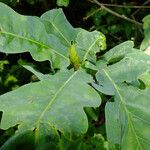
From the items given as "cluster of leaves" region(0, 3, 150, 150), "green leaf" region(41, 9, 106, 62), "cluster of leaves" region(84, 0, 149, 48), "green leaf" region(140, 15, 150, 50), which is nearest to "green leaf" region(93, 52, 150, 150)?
"cluster of leaves" region(0, 3, 150, 150)

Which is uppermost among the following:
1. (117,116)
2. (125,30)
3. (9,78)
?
(117,116)

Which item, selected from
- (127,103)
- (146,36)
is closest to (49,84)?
(127,103)

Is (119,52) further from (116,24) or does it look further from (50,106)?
(116,24)

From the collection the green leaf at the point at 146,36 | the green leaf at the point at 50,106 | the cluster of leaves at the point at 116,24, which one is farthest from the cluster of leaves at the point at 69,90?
the cluster of leaves at the point at 116,24

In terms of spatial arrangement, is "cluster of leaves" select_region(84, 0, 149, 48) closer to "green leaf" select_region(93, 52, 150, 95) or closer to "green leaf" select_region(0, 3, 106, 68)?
"green leaf" select_region(0, 3, 106, 68)

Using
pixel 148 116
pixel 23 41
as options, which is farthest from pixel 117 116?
pixel 23 41

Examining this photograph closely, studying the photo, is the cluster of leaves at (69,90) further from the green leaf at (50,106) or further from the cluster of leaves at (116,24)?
the cluster of leaves at (116,24)

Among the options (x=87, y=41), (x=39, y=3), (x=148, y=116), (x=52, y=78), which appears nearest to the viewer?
(x=148, y=116)

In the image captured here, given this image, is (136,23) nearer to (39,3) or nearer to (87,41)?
(39,3)
